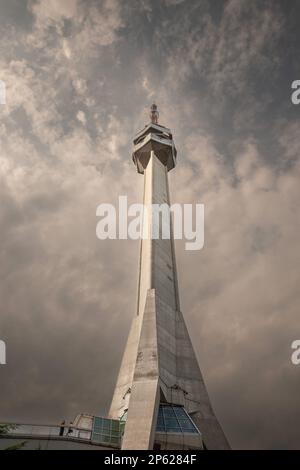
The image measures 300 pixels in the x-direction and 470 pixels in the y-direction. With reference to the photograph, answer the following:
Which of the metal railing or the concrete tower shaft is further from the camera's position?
the concrete tower shaft

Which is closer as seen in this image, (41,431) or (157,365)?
(41,431)

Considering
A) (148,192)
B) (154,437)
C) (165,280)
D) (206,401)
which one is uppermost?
(148,192)

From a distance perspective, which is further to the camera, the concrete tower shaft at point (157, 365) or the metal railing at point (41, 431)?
the concrete tower shaft at point (157, 365)

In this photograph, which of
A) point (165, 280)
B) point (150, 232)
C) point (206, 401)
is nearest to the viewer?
point (206, 401)

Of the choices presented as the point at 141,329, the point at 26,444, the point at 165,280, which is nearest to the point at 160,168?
the point at 165,280

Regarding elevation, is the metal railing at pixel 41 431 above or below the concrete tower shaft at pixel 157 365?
below

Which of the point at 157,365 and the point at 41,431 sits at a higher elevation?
the point at 157,365

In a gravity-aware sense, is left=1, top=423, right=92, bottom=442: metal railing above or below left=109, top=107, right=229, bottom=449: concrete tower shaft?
below
